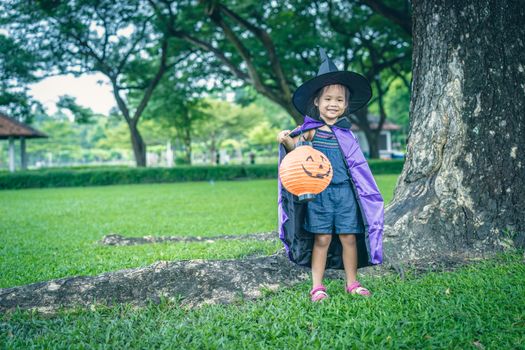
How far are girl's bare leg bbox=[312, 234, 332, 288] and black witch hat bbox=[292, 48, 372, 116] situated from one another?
92cm

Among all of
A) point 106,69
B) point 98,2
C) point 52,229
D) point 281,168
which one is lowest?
point 52,229

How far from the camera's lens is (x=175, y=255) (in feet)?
16.5

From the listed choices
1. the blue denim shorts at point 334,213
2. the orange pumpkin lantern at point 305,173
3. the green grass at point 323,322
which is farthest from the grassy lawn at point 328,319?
the orange pumpkin lantern at point 305,173

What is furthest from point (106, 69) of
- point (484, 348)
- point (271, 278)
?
point (484, 348)

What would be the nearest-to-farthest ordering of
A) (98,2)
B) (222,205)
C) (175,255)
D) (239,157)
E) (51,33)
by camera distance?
(175,255)
(222,205)
(98,2)
(51,33)
(239,157)

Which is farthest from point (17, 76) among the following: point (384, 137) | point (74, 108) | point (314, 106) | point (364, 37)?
point (384, 137)

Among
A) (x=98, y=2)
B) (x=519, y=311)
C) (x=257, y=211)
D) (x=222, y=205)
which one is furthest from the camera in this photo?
(x=98, y=2)

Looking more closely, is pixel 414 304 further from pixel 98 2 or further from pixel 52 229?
pixel 98 2

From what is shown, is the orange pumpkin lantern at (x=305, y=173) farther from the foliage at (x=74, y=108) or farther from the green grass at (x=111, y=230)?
the foliage at (x=74, y=108)

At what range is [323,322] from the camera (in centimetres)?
285

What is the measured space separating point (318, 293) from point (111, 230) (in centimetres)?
520

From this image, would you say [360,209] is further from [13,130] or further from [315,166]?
[13,130]

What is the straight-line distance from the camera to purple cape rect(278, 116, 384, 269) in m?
3.29

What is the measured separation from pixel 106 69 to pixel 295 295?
22.0m
